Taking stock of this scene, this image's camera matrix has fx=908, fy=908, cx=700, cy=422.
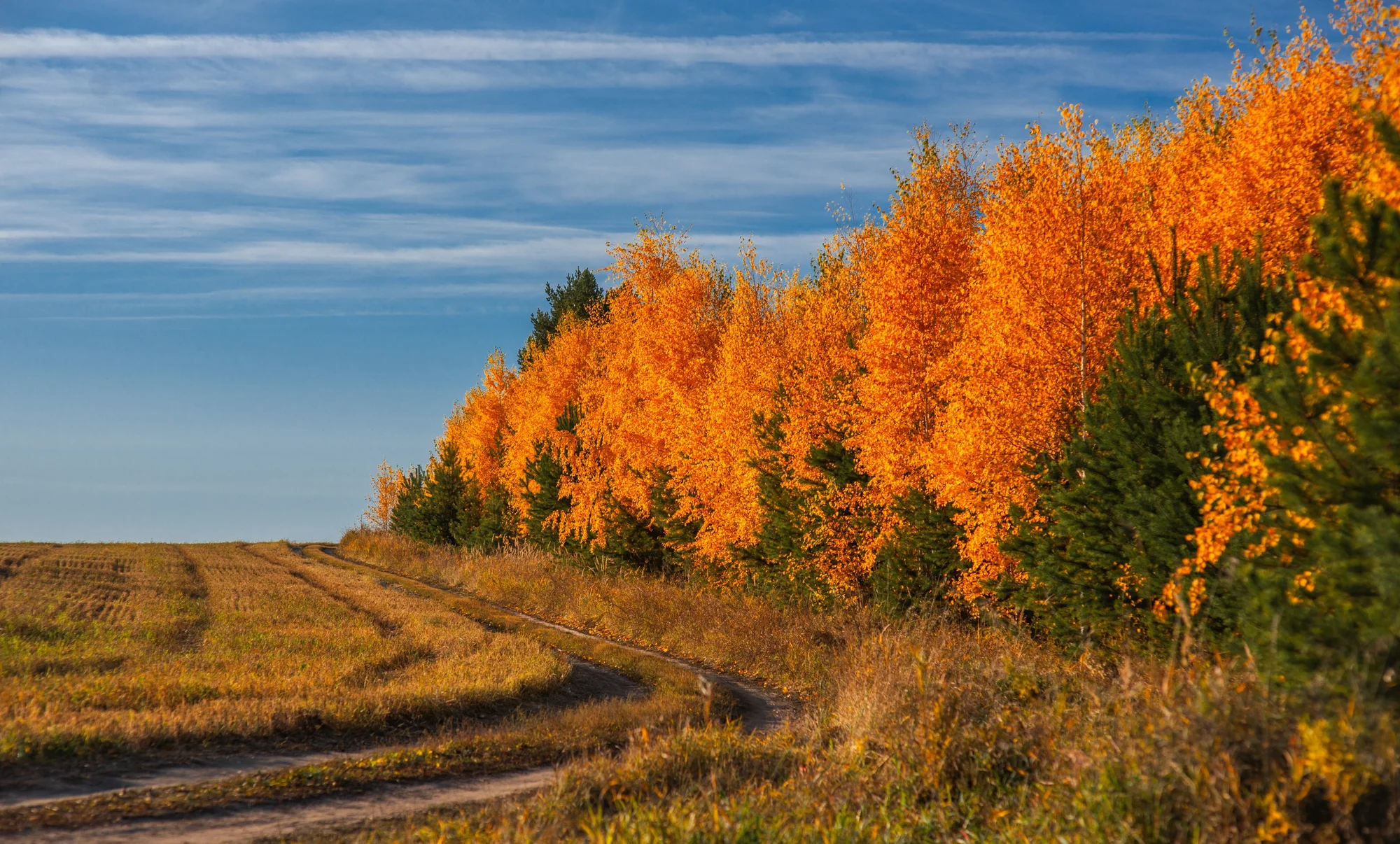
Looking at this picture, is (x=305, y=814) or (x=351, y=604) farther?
(x=351, y=604)

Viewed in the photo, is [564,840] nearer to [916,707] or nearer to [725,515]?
[916,707]

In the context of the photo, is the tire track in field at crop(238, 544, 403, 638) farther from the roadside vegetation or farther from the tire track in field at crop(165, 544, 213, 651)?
the roadside vegetation

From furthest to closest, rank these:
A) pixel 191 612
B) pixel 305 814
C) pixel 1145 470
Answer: pixel 191 612 < pixel 1145 470 < pixel 305 814

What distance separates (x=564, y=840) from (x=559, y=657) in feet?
45.9

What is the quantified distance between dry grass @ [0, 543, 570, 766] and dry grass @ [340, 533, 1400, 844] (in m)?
5.34

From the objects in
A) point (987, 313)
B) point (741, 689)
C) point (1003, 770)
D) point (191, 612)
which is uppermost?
point (987, 313)

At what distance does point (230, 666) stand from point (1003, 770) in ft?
54.7

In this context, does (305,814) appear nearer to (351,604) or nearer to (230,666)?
(230,666)

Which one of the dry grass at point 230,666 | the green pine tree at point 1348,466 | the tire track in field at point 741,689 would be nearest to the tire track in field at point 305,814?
the dry grass at point 230,666

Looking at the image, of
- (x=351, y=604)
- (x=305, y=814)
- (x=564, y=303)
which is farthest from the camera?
(x=564, y=303)

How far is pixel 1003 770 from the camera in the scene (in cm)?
930

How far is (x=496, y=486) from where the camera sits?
201 ft

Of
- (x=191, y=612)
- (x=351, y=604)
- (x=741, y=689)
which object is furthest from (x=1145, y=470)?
(x=191, y=612)

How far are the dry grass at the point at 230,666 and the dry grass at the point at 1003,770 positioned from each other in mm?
5342
